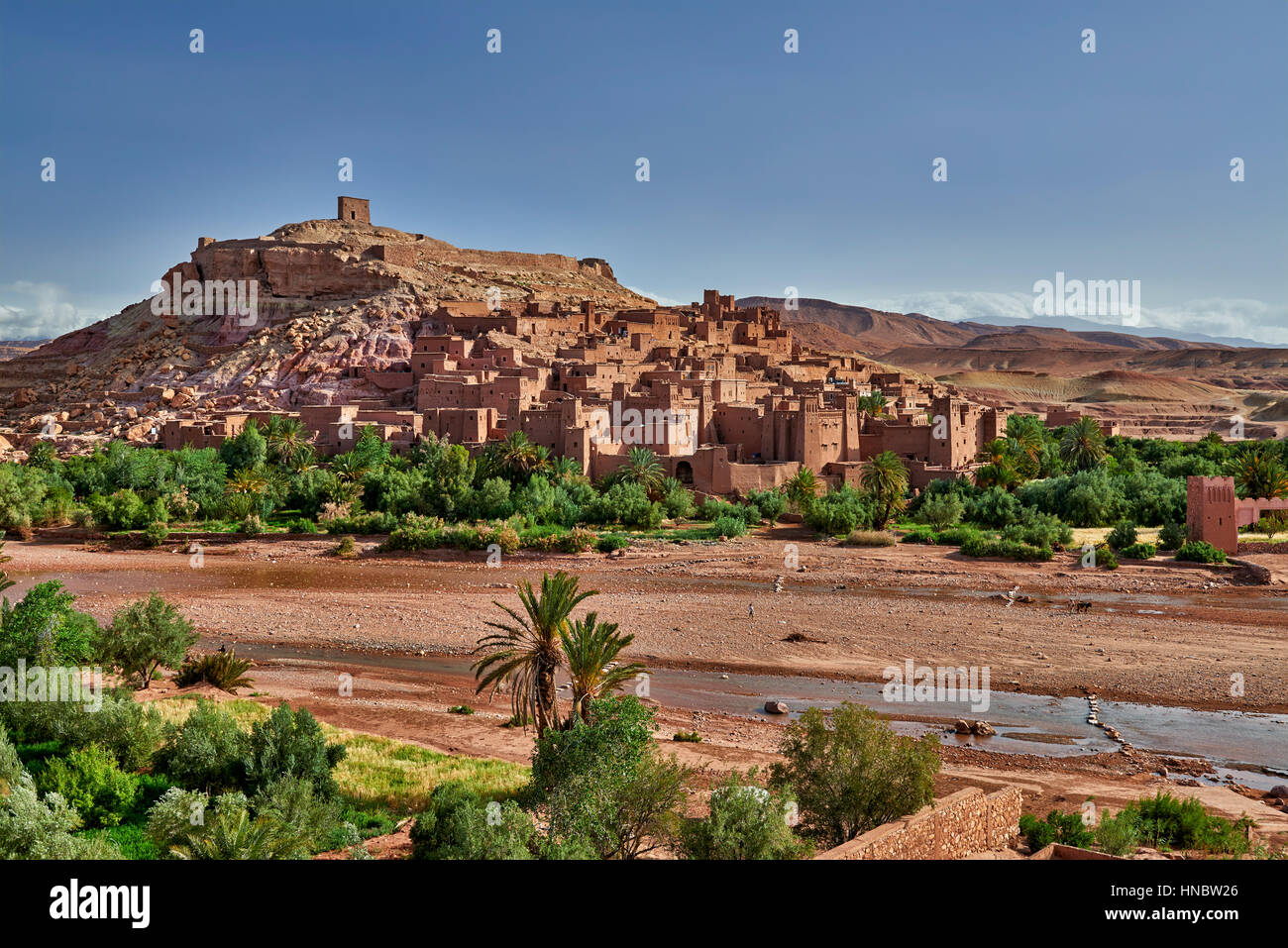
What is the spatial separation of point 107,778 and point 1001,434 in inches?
1512

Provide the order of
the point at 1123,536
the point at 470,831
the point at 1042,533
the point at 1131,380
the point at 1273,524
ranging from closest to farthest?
the point at 470,831 < the point at 1123,536 < the point at 1273,524 < the point at 1042,533 < the point at 1131,380

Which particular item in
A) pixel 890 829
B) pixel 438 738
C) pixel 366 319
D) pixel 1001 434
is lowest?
pixel 438 738

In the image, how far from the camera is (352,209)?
64.8 meters

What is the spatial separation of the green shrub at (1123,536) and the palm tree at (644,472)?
13601mm

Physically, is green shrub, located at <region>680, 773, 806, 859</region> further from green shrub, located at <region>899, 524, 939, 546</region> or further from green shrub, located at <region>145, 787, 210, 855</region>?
green shrub, located at <region>899, 524, 939, 546</region>

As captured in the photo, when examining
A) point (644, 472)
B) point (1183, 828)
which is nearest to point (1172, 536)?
point (644, 472)

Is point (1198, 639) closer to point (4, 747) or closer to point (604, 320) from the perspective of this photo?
point (4, 747)

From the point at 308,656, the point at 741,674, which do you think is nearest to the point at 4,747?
the point at 308,656

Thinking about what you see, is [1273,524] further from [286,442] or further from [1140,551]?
[286,442]

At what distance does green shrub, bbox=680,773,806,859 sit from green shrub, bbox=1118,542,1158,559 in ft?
73.7

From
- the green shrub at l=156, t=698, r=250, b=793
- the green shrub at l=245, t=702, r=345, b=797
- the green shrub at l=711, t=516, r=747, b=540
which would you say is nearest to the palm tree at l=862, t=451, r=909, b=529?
the green shrub at l=711, t=516, r=747, b=540

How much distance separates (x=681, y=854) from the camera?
25.5 feet

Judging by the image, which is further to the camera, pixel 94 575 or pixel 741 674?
pixel 94 575

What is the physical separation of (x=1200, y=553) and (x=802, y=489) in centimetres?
1167
